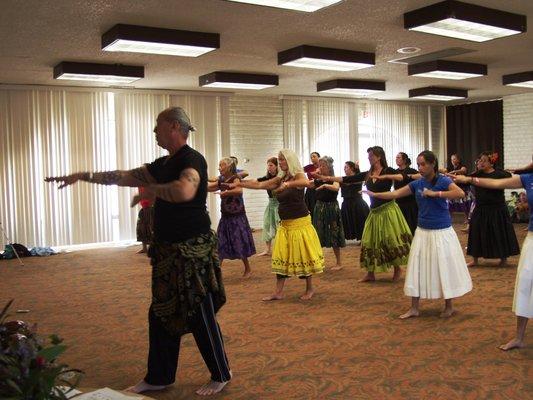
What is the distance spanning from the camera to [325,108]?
12805mm

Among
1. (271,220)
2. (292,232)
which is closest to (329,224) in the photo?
(271,220)

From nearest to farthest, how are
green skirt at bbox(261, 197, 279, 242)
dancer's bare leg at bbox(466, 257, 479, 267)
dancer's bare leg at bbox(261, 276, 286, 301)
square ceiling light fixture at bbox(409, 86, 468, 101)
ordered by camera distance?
dancer's bare leg at bbox(261, 276, 286, 301) → dancer's bare leg at bbox(466, 257, 479, 267) → green skirt at bbox(261, 197, 279, 242) → square ceiling light fixture at bbox(409, 86, 468, 101)

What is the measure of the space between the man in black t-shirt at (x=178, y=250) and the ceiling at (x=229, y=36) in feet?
7.86

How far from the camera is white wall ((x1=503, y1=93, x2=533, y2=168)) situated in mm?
13250

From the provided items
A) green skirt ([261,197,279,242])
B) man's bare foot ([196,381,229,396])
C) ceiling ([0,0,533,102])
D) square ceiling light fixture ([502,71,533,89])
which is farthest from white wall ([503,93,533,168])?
man's bare foot ([196,381,229,396])

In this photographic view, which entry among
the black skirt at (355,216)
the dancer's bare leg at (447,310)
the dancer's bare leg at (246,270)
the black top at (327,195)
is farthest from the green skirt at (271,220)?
the dancer's bare leg at (447,310)

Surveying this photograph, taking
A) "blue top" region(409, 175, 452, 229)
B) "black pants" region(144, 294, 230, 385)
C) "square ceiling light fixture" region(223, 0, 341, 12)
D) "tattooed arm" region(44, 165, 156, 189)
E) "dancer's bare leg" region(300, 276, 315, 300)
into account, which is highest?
"square ceiling light fixture" region(223, 0, 341, 12)

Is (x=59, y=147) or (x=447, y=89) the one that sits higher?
(x=447, y=89)

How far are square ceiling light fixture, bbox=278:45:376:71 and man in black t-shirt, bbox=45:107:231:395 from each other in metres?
4.21

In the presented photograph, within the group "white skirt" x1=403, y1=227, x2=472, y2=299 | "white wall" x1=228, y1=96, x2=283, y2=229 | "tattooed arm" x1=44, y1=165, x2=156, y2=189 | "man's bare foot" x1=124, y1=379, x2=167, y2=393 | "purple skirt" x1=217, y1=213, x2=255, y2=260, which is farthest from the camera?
"white wall" x1=228, y1=96, x2=283, y2=229

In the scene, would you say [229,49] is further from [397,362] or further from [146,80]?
[397,362]

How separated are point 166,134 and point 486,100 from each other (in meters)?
12.7

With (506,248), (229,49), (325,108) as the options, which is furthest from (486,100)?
(229,49)

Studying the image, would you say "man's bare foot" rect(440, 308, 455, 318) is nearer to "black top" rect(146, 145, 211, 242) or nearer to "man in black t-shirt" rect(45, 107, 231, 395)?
"man in black t-shirt" rect(45, 107, 231, 395)
